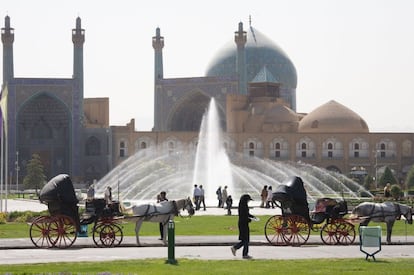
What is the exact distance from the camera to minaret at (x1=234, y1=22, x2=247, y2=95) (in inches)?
2847

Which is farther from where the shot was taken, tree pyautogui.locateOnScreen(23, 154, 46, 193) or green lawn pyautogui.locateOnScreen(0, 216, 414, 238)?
tree pyautogui.locateOnScreen(23, 154, 46, 193)

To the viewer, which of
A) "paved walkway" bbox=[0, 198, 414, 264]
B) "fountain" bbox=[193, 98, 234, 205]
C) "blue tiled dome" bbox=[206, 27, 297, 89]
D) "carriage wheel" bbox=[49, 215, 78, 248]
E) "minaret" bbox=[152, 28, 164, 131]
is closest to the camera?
"paved walkway" bbox=[0, 198, 414, 264]

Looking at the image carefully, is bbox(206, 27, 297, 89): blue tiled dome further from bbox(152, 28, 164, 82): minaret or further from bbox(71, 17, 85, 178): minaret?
bbox(71, 17, 85, 178): minaret

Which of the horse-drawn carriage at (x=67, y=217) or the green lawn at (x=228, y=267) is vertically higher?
the horse-drawn carriage at (x=67, y=217)

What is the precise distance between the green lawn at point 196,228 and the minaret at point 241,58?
46.5 metres

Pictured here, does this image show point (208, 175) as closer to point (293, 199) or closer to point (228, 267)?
point (293, 199)

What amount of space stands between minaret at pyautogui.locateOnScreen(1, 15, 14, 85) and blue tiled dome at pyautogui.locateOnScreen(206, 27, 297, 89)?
1693 cm

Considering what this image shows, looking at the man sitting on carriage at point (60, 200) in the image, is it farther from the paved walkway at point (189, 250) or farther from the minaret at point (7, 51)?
the minaret at point (7, 51)

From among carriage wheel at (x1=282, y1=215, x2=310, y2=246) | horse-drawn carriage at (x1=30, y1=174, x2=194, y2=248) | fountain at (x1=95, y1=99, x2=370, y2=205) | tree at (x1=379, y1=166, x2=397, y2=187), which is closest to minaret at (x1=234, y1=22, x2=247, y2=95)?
fountain at (x1=95, y1=99, x2=370, y2=205)

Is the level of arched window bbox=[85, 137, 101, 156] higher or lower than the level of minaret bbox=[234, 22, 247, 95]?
lower

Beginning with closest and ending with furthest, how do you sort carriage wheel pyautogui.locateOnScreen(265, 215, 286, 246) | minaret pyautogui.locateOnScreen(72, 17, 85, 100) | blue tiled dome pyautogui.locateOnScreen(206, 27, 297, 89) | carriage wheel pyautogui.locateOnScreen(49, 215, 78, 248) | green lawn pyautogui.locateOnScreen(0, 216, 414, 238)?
1. carriage wheel pyautogui.locateOnScreen(49, 215, 78, 248)
2. carriage wheel pyautogui.locateOnScreen(265, 215, 286, 246)
3. green lawn pyautogui.locateOnScreen(0, 216, 414, 238)
4. minaret pyautogui.locateOnScreen(72, 17, 85, 100)
5. blue tiled dome pyautogui.locateOnScreen(206, 27, 297, 89)

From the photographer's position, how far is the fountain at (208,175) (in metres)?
43.5

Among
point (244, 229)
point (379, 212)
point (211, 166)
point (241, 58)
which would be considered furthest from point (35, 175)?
point (244, 229)

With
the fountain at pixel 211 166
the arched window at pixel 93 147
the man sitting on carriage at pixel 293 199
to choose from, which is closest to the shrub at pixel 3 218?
the man sitting on carriage at pixel 293 199
